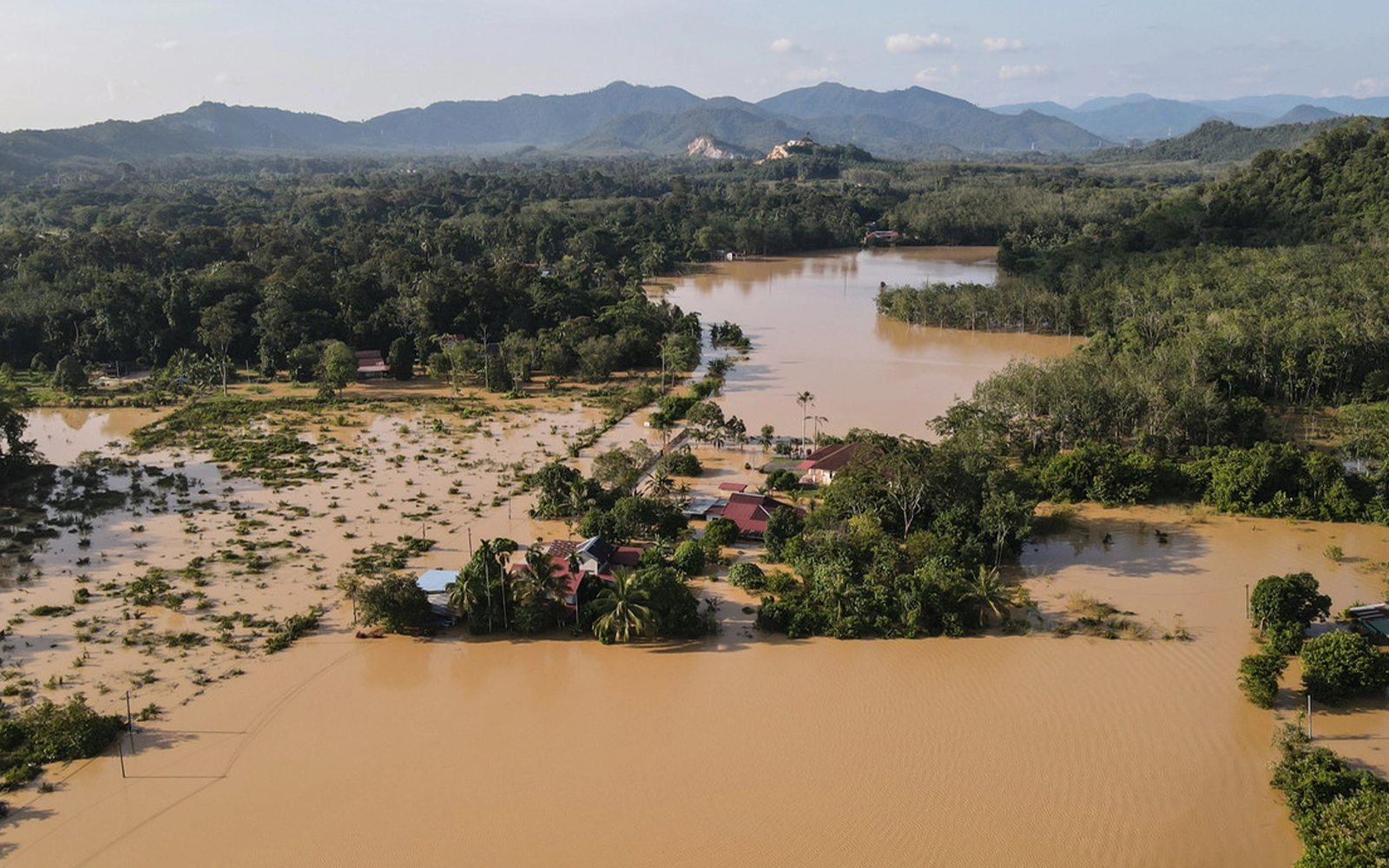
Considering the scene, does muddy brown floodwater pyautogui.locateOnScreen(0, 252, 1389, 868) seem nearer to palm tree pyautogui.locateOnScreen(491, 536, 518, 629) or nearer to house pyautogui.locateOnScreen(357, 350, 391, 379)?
palm tree pyautogui.locateOnScreen(491, 536, 518, 629)

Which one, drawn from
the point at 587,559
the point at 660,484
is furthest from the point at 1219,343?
the point at 587,559

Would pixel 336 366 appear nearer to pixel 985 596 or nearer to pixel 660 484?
pixel 660 484

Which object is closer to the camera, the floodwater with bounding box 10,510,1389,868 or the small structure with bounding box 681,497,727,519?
the floodwater with bounding box 10,510,1389,868

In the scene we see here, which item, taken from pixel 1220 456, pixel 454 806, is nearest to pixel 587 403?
pixel 1220 456

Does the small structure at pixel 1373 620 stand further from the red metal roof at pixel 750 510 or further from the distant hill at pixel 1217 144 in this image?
the distant hill at pixel 1217 144

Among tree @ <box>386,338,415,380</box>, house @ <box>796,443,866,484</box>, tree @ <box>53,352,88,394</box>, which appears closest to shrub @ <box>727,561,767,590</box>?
house @ <box>796,443,866,484</box>

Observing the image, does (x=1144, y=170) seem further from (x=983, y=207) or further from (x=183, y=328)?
(x=183, y=328)

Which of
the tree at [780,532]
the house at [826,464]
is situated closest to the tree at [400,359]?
the house at [826,464]
